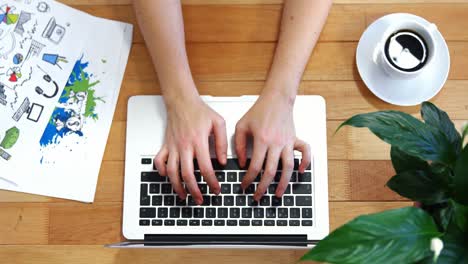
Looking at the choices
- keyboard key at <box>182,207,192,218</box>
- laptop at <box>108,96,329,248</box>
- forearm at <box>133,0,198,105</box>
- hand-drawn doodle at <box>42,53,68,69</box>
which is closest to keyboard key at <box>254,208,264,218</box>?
laptop at <box>108,96,329,248</box>

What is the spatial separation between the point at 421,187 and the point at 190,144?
0.35 meters

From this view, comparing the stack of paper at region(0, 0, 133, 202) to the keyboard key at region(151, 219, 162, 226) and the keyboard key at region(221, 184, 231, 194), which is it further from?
the keyboard key at region(221, 184, 231, 194)

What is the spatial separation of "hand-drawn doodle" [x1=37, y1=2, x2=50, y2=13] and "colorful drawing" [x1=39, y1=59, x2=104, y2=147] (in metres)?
0.11

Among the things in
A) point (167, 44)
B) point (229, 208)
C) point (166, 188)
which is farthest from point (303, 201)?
point (167, 44)

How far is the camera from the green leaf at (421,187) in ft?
1.60

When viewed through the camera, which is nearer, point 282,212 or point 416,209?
point 416,209

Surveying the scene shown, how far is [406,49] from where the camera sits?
71cm

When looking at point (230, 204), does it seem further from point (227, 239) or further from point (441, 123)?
point (441, 123)

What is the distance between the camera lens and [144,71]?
78 cm

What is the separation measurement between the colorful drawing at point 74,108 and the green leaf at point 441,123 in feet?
1.73

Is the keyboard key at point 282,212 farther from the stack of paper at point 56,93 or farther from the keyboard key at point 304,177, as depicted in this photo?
the stack of paper at point 56,93

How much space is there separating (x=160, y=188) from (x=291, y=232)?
8.8 inches

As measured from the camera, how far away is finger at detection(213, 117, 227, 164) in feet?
2.30

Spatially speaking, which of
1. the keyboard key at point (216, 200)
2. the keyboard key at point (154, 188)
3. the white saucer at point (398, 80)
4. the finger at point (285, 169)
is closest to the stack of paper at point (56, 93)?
the keyboard key at point (154, 188)
